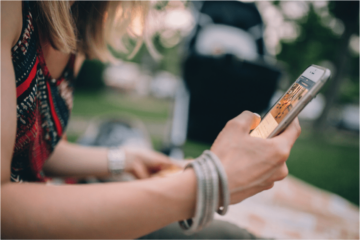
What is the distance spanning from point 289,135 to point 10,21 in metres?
0.65

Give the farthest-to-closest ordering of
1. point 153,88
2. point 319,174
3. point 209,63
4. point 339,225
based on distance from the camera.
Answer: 1. point 153,88
2. point 319,174
3. point 209,63
4. point 339,225

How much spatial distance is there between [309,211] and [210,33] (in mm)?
2047

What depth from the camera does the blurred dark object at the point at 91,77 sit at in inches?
374

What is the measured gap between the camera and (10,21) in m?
0.46

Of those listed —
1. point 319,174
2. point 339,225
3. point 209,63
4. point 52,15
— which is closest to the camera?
point 52,15

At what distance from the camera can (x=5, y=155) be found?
0.45 meters

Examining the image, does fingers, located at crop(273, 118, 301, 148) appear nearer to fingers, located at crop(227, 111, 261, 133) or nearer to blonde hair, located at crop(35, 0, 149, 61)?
fingers, located at crop(227, 111, 261, 133)

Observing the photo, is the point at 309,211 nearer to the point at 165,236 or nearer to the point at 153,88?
the point at 165,236

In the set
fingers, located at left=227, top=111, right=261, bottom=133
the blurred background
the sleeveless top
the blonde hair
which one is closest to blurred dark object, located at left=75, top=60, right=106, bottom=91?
the blurred background

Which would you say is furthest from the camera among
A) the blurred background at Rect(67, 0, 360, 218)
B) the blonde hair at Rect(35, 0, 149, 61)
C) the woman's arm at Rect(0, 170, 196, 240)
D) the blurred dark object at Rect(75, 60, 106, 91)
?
the blurred dark object at Rect(75, 60, 106, 91)

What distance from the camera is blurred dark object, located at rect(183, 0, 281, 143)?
1200 mm

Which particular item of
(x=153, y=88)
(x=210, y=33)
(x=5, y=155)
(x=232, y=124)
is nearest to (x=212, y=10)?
(x=210, y=33)

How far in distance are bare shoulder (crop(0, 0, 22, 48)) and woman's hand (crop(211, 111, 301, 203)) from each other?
0.50 meters

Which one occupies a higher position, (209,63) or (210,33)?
(210,33)
